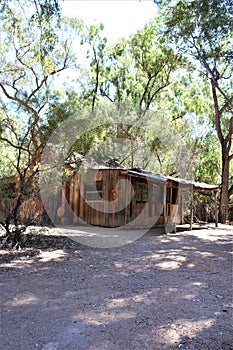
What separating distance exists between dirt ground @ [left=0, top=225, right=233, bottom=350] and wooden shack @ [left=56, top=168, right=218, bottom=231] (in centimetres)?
592

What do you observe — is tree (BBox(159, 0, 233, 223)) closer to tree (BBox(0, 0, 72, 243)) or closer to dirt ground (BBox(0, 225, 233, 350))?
tree (BBox(0, 0, 72, 243))

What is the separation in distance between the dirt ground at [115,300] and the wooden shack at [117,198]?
19.4ft

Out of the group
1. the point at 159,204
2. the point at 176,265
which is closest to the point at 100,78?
the point at 159,204

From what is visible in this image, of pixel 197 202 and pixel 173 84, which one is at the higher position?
pixel 173 84

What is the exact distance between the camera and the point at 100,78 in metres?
18.7

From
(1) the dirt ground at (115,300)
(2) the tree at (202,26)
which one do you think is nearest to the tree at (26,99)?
(1) the dirt ground at (115,300)

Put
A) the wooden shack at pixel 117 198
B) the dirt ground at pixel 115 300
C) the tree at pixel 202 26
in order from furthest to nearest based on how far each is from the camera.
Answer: the wooden shack at pixel 117 198
the tree at pixel 202 26
the dirt ground at pixel 115 300

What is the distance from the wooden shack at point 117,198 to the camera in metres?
13.0

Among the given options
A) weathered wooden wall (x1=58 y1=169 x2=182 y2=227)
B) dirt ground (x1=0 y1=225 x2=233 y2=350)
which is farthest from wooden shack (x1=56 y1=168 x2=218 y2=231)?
dirt ground (x1=0 y1=225 x2=233 y2=350)

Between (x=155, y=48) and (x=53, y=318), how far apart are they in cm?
1620

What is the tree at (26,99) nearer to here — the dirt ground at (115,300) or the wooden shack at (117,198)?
the dirt ground at (115,300)

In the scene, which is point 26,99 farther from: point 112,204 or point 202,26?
point 112,204

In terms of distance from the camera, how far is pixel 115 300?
153 inches

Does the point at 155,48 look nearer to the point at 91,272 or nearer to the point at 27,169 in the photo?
the point at 27,169
